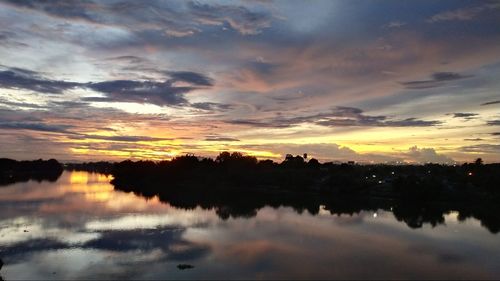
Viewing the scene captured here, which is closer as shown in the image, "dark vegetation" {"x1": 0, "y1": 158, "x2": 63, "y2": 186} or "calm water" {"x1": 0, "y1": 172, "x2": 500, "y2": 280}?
"calm water" {"x1": 0, "y1": 172, "x2": 500, "y2": 280}

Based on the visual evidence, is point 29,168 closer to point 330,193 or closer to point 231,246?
point 330,193

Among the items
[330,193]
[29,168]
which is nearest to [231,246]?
[330,193]

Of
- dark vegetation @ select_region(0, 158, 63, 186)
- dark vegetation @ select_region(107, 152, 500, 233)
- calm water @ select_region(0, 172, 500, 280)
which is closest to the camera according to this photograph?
calm water @ select_region(0, 172, 500, 280)

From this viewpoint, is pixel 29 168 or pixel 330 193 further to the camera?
pixel 29 168

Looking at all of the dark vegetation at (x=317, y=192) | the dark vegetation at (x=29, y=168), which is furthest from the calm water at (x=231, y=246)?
the dark vegetation at (x=29, y=168)

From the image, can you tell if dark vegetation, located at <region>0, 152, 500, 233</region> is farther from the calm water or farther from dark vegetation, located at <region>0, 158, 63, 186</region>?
dark vegetation, located at <region>0, 158, 63, 186</region>

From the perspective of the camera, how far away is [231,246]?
94.5ft

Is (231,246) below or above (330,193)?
below

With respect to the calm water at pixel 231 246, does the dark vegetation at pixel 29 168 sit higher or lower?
higher

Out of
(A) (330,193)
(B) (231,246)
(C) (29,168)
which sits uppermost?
(C) (29,168)

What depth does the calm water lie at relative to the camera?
2231cm

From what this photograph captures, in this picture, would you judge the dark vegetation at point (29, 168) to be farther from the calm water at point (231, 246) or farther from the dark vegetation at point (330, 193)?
the calm water at point (231, 246)

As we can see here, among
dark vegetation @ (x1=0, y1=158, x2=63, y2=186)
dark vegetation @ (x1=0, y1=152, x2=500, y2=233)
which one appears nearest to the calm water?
dark vegetation @ (x1=0, y1=152, x2=500, y2=233)

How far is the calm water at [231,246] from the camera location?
73.2 ft
